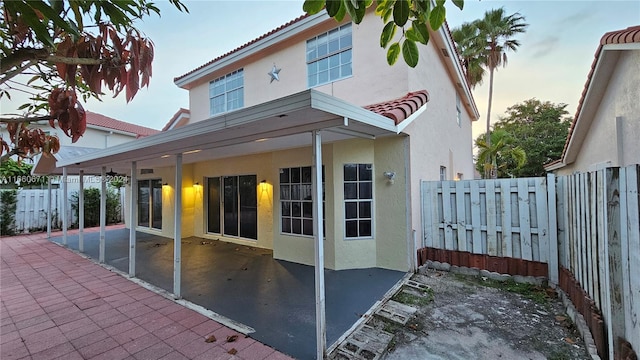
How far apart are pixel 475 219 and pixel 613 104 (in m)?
3.64

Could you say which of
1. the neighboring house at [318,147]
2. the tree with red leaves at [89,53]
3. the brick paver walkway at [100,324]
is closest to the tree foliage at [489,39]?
the neighboring house at [318,147]

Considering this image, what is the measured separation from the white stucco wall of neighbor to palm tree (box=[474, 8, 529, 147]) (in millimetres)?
15345

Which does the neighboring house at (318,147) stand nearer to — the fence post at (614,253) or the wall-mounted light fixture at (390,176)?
the wall-mounted light fixture at (390,176)

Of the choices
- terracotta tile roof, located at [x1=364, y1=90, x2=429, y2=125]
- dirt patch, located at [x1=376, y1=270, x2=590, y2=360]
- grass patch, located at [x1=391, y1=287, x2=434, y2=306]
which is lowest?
dirt patch, located at [x1=376, y1=270, x2=590, y2=360]

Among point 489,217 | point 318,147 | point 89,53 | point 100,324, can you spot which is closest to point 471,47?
point 489,217

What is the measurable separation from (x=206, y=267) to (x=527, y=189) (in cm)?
→ 778

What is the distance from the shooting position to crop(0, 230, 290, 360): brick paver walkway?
355 cm

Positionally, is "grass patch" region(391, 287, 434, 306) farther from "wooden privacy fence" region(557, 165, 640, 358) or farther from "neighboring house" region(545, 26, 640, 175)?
"neighboring house" region(545, 26, 640, 175)

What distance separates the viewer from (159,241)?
1078cm

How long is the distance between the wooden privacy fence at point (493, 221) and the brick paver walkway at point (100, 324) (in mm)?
4927

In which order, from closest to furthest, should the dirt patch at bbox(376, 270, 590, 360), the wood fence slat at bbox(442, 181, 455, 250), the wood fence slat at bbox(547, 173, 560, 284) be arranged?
the dirt patch at bbox(376, 270, 590, 360), the wood fence slat at bbox(547, 173, 560, 284), the wood fence slat at bbox(442, 181, 455, 250)

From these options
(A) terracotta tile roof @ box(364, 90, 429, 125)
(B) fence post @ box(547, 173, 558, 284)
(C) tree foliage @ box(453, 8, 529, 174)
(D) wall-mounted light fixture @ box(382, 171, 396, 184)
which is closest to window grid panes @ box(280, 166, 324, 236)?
(D) wall-mounted light fixture @ box(382, 171, 396, 184)

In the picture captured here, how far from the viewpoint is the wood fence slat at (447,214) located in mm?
6582

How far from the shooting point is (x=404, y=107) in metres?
5.71
